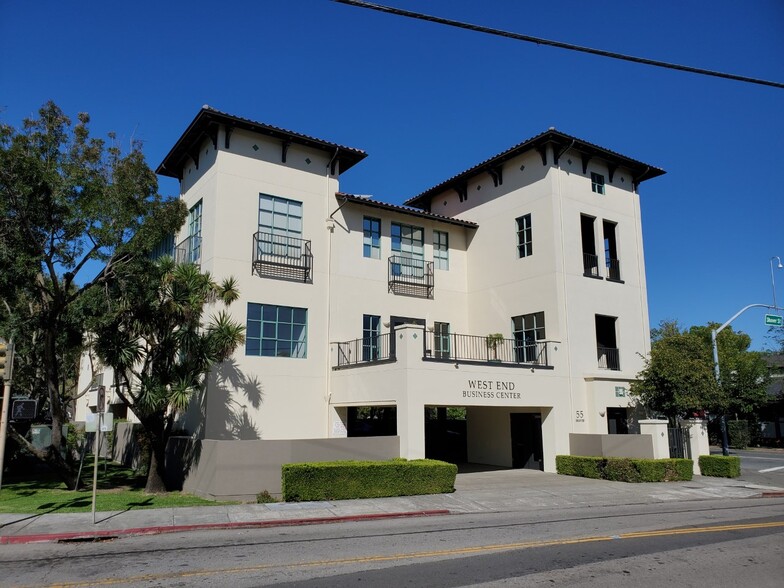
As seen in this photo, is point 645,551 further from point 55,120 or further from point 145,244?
point 55,120

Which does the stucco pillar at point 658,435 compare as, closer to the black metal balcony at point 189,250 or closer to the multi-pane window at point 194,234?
the black metal balcony at point 189,250

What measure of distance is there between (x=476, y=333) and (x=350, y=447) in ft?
34.9

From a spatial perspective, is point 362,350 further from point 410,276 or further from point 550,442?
point 550,442

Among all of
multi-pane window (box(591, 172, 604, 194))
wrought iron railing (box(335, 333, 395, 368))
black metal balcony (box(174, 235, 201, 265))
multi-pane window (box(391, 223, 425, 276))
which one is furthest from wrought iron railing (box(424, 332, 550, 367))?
black metal balcony (box(174, 235, 201, 265))

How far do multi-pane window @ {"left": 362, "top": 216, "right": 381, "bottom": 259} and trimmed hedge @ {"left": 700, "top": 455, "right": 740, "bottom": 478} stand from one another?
47.9ft

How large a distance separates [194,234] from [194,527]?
1292 cm

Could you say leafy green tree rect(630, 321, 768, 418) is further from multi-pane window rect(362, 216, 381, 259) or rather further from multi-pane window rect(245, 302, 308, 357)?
multi-pane window rect(245, 302, 308, 357)

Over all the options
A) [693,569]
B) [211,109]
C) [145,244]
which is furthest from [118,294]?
[693,569]

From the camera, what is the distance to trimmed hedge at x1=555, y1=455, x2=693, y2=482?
20188 millimetres

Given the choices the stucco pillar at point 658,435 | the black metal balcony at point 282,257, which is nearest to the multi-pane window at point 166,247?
the black metal balcony at point 282,257

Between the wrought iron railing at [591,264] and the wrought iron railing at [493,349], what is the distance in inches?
152

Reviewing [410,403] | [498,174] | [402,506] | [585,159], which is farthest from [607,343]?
[402,506]

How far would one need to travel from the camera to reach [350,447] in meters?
17.6

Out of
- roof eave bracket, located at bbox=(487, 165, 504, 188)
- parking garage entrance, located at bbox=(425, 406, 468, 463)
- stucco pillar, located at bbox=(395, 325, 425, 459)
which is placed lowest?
Result: parking garage entrance, located at bbox=(425, 406, 468, 463)
